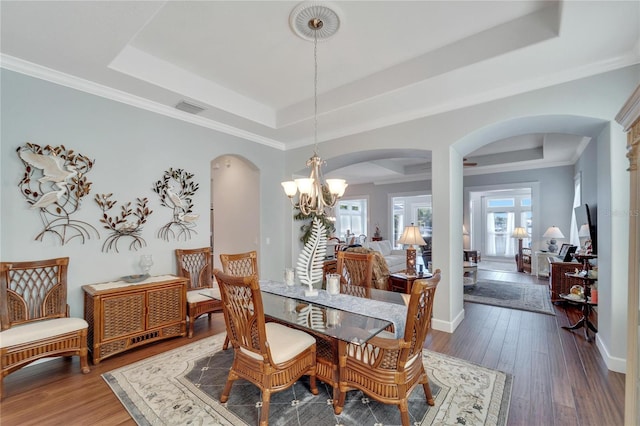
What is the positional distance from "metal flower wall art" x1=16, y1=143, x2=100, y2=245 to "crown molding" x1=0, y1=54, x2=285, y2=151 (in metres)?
0.68

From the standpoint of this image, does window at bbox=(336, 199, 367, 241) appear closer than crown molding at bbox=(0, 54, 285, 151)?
No

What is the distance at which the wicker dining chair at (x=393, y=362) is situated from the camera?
1.75 m

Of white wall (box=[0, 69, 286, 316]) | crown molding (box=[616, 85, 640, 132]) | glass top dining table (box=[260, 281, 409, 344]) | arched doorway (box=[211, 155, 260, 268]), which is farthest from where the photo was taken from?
arched doorway (box=[211, 155, 260, 268])

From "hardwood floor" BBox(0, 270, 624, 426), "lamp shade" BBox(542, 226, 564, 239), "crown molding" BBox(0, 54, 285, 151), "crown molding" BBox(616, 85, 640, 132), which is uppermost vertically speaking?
"crown molding" BBox(0, 54, 285, 151)

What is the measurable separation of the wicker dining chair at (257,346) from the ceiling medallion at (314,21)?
2123mm

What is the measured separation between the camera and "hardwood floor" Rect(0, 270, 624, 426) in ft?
6.68

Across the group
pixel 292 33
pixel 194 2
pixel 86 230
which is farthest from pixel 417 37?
pixel 86 230

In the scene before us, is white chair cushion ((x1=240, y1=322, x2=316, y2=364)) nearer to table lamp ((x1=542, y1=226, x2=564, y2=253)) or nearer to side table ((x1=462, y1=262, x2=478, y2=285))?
side table ((x1=462, y1=262, x2=478, y2=285))

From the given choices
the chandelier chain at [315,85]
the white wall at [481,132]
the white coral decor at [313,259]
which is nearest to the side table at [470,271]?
the white wall at [481,132]

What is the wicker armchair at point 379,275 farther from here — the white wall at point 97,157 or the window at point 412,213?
the window at point 412,213

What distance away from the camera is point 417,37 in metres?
2.67

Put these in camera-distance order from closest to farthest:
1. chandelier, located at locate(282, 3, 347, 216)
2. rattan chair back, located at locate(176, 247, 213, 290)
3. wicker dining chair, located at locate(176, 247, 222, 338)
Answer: chandelier, located at locate(282, 3, 347, 216) < wicker dining chair, located at locate(176, 247, 222, 338) < rattan chair back, located at locate(176, 247, 213, 290)

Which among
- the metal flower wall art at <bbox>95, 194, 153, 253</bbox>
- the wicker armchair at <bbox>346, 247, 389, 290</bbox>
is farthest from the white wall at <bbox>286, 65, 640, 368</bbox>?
the metal flower wall art at <bbox>95, 194, 153, 253</bbox>

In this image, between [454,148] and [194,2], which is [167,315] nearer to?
[194,2]
